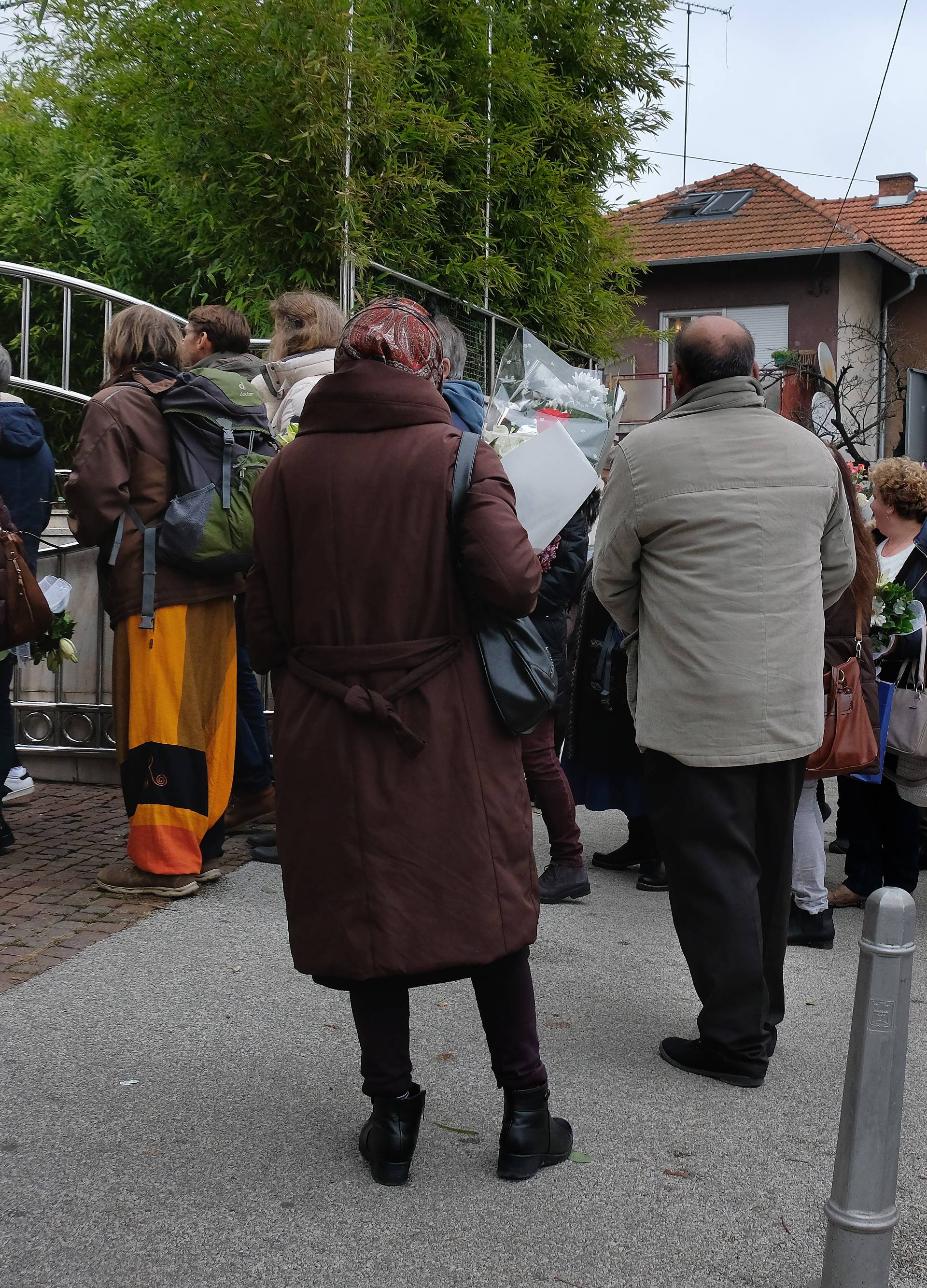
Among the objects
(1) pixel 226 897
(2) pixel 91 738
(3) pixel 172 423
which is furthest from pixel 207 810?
(2) pixel 91 738

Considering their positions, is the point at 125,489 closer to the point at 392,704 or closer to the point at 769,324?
Result: the point at 392,704

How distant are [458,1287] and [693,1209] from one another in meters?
0.59

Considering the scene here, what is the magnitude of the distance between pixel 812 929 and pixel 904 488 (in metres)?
1.77

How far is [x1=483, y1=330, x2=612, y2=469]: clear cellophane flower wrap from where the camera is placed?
15.6 feet

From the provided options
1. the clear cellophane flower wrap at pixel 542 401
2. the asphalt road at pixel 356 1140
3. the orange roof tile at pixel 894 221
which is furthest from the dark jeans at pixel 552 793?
the orange roof tile at pixel 894 221

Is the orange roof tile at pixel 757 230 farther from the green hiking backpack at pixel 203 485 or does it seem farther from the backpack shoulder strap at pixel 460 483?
A: the backpack shoulder strap at pixel 460 483

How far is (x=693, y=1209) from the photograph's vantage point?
9.39 feet

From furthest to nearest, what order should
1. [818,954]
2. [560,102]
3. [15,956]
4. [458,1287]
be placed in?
[560,102], [818,954], [15,956], [458,1287]

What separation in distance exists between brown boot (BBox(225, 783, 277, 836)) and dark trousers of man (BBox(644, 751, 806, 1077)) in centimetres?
271

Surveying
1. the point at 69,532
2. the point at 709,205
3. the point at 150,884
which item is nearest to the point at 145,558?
the point at 150,884

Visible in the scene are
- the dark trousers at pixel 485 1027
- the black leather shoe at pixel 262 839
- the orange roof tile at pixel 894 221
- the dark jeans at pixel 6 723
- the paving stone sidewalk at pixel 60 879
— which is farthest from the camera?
the orange roof tile at pixel 894 221

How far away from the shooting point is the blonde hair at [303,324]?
17.9ft

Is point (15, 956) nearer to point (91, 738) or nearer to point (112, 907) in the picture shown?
point (112, 907)

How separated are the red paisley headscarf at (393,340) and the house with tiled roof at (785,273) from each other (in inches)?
931
